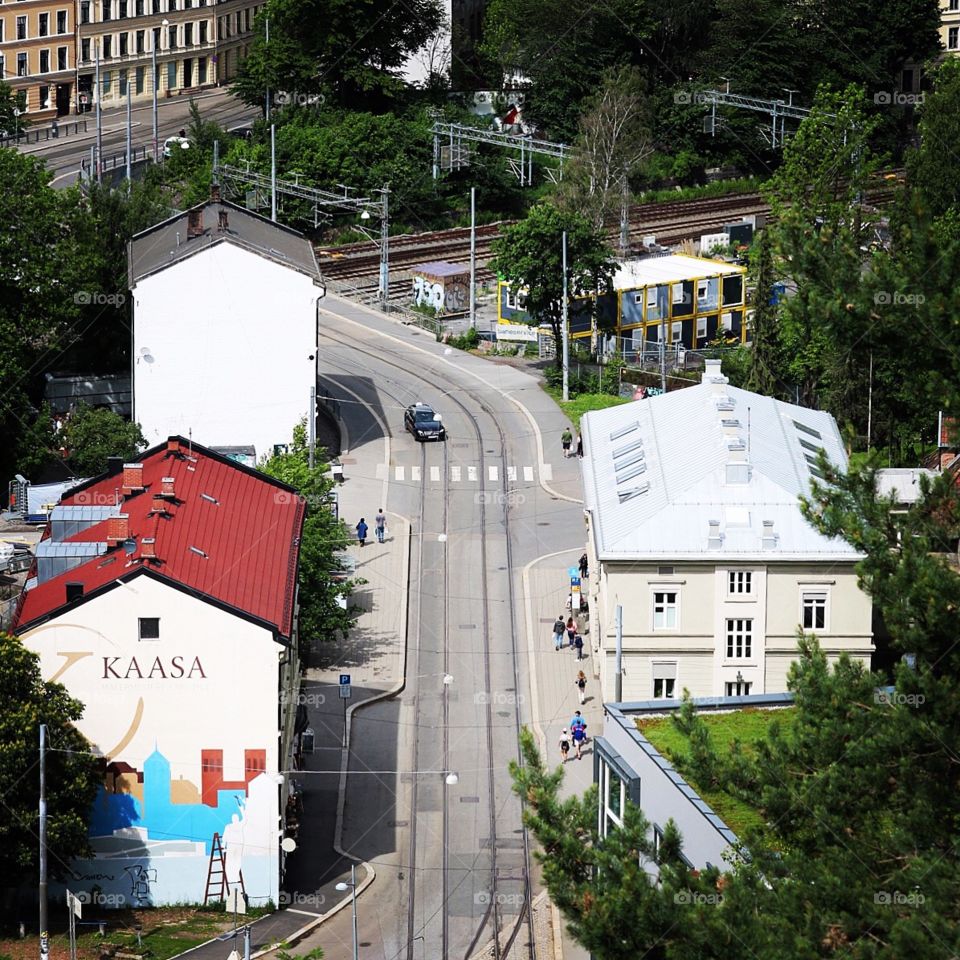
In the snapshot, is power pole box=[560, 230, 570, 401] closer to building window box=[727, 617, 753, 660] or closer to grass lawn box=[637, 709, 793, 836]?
building window box=[727, 617, 753, 660]

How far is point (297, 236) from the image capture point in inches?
4336

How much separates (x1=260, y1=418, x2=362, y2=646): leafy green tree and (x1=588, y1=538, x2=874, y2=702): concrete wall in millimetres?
10268

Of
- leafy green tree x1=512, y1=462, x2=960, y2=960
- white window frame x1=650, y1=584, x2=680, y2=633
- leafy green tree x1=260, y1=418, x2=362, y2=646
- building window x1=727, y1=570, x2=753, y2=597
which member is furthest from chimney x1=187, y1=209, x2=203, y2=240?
leafy green tree x1=512, y1=462, x2=960, y2=960

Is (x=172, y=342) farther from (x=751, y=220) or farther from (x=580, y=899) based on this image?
(x=580, y=899)

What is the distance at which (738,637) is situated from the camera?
258 ft

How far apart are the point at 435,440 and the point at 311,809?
35.6 m

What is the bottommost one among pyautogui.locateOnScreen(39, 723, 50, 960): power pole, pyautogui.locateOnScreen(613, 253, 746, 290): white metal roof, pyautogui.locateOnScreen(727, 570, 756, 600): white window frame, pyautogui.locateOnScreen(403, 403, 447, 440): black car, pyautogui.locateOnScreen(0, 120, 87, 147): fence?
pyautogui.locateOnScreen(39, 723, 50, 960): power pole

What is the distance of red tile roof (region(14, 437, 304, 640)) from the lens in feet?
218

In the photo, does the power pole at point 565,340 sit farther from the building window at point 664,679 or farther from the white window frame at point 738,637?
the building window at point 664,679

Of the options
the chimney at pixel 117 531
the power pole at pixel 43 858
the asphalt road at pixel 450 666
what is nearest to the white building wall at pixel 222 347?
the asphalt road at pixel 450 666

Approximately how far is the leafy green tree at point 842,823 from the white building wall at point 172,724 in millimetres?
26346

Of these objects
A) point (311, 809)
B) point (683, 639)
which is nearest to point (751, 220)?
point (683, 639)

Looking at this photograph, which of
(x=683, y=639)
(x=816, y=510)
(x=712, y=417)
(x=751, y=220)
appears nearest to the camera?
(x=816, y=510)

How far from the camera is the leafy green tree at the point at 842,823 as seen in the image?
1468 inches
